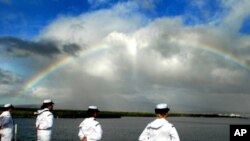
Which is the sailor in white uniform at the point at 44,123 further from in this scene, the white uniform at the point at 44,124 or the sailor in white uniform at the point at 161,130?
the sailor in white uniform at the point at 161,130

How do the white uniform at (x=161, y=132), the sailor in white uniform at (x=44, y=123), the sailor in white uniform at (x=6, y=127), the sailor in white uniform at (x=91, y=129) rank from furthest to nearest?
the sailor in white uniform at (x=6, y=127), the sailor in white uniform at (x=44, y=123), the sailor in white uniform at (x=91, y=129), the white uniform at (x=161, y=132)

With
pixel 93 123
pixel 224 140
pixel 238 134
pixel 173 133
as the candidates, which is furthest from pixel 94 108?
pixel 224 140

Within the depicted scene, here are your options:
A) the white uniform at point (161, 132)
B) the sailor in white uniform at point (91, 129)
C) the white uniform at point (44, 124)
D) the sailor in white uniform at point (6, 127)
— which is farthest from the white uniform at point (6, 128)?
the white uniform at point (161, 132)

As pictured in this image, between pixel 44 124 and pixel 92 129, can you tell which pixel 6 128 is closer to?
pixel 44 124

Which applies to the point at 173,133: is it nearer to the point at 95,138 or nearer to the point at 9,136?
the point at 95,138

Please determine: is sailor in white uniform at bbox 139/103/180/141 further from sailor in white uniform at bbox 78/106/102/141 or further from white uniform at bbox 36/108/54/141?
white uniform at bbox 36/108/54/141

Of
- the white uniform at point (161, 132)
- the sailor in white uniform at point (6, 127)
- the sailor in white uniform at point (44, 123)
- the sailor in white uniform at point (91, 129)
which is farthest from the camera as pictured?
the sailor in white uniform at point (6, 127)

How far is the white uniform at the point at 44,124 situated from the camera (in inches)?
600

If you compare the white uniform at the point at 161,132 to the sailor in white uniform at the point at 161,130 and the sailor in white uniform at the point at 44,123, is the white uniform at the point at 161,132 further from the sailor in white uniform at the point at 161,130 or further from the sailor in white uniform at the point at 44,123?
the sailor in white uniform at the point at 44,123

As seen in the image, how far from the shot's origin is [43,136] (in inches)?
603

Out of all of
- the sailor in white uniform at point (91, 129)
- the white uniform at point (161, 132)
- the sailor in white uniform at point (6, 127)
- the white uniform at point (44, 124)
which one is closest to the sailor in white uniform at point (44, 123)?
the white uniform at point (44, 124)

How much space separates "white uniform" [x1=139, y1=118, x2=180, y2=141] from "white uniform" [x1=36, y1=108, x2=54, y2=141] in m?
5.88

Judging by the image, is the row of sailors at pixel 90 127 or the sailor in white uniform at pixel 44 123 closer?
the row of sailors at pixel 90 127

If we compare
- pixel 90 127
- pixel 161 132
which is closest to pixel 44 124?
pixel 90 127
